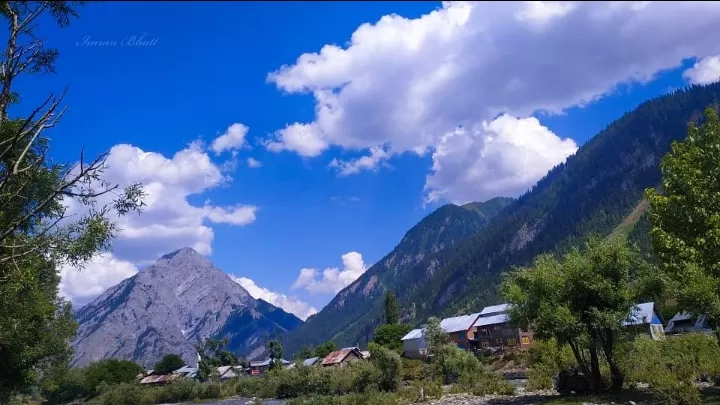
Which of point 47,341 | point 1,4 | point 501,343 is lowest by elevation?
point 501,343

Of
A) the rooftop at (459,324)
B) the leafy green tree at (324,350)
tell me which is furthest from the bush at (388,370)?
the leafy green tree at (324,350)

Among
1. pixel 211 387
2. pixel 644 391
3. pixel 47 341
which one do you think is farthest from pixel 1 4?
pixel 211 387

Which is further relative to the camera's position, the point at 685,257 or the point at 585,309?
the point at 585,309

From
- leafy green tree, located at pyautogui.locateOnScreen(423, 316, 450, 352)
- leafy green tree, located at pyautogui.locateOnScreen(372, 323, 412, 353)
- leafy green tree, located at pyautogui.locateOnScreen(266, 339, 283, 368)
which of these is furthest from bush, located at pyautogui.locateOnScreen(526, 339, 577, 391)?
leafy green tree, located at pyautogui.locateOnScreen(266, 339, 283, 368)

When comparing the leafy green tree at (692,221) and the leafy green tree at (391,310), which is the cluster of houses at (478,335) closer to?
the leafy green tree at (391,310)

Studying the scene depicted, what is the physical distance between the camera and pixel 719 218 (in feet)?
64.4

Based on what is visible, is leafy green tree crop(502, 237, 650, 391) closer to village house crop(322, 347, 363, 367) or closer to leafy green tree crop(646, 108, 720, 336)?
leafy green tree crop(646, 108, 720, 336)

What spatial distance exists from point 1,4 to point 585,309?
2729cm

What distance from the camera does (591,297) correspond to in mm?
26938

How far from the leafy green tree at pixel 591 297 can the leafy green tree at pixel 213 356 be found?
12438cm

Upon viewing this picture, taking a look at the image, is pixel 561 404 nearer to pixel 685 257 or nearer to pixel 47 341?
pixel 685 257

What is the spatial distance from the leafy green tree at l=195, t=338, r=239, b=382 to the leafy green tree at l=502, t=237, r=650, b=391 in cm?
12438

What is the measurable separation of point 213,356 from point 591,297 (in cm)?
14133

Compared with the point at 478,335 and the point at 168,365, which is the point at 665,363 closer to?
the point at 478,335
